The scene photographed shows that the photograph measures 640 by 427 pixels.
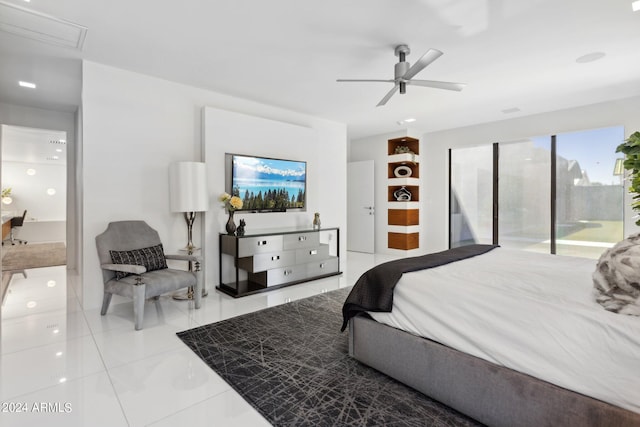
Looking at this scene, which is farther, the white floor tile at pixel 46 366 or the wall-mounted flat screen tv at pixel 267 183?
the wall-mounted flat screen tv at pixel 267 183

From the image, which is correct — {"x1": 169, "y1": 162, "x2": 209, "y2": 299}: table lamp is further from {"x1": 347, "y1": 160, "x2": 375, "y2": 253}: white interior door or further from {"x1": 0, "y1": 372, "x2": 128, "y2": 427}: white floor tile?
{"x1": 347, "y1": 160, "x2": 375, "y2": 253}: white interior door

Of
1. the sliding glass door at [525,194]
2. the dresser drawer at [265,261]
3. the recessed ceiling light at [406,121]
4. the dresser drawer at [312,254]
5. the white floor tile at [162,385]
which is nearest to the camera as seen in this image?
the white floor tile at [162,385]

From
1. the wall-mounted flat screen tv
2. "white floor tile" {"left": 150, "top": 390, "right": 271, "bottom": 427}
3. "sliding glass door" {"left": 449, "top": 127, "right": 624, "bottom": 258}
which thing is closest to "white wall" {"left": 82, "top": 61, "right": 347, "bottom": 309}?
the wall-mounted flat screen tv

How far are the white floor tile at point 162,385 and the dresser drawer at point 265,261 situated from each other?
5.34ft

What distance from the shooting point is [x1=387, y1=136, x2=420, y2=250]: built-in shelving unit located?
6684 millimetres

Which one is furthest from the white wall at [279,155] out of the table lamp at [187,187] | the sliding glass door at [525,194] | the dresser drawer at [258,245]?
the sliding glass door at [525,194]

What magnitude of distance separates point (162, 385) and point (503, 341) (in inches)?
79.2

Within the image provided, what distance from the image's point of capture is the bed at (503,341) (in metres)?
1.28

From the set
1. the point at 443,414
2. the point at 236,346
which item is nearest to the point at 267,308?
the point at 236,346

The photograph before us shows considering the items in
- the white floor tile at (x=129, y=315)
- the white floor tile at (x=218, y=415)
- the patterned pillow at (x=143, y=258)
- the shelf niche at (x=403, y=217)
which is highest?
the shelf niche at (x=403, y=217)

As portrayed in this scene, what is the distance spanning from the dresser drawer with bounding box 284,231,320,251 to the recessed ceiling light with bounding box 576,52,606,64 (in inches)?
146

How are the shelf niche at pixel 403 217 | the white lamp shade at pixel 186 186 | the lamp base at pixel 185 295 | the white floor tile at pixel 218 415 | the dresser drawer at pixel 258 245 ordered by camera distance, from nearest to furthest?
the white floor tile at pixel 218 415
the white lamp shade at pixel 186 186
the lamp base at pixel 185 295
the dresser drawer at pixel 258 245
the shelf niche at pixel 403 217

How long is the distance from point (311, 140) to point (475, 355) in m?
4.28

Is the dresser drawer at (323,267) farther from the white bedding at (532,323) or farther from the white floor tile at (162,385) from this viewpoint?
the white bedding at (532,323)
